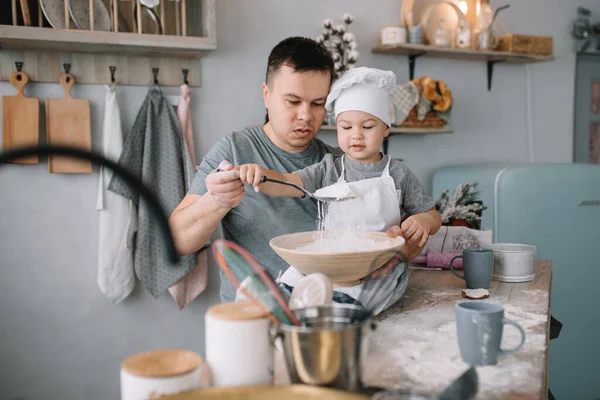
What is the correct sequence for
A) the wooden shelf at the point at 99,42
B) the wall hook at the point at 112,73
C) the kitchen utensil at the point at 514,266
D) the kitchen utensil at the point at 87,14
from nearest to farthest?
1. the kitchen utensil at the point at 514,266
2. the wooden shelf at the point at 99,42
3. the kitchen utensil at the point at 87,14
4. the wall hook at the point at 112,73

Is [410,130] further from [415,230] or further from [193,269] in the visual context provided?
[415,230]

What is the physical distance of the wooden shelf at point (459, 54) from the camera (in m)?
3.00

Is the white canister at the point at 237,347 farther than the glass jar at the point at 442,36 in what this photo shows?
No

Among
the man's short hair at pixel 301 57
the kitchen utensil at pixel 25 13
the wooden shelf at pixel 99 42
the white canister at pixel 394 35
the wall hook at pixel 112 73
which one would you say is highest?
the white canister at pixel 394 35

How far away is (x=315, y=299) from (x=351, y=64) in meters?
1.99

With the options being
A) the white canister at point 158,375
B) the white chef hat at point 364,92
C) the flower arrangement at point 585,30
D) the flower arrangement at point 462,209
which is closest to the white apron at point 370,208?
the white chef hat at point 364,92

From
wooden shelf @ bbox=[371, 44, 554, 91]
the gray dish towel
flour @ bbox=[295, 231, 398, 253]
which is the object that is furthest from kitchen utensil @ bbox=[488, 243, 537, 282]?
wooden shelf @ bbox=[371, 44, 554, 91]

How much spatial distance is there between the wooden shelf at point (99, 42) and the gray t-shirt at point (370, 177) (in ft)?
3.33

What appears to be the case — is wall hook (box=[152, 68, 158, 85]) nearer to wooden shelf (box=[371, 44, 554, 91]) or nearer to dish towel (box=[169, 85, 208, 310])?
dish towel (box=[169, 85, 208, 310])

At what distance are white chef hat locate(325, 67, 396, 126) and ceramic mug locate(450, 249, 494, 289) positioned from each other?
18.5 inches

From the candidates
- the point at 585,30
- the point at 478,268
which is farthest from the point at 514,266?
→ the point at 585,30

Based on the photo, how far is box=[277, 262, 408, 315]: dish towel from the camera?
1209 millimetres

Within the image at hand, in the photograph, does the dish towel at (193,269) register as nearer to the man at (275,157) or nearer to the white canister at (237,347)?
the man at (275,157)

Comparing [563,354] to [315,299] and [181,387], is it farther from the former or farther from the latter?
[181,387]
